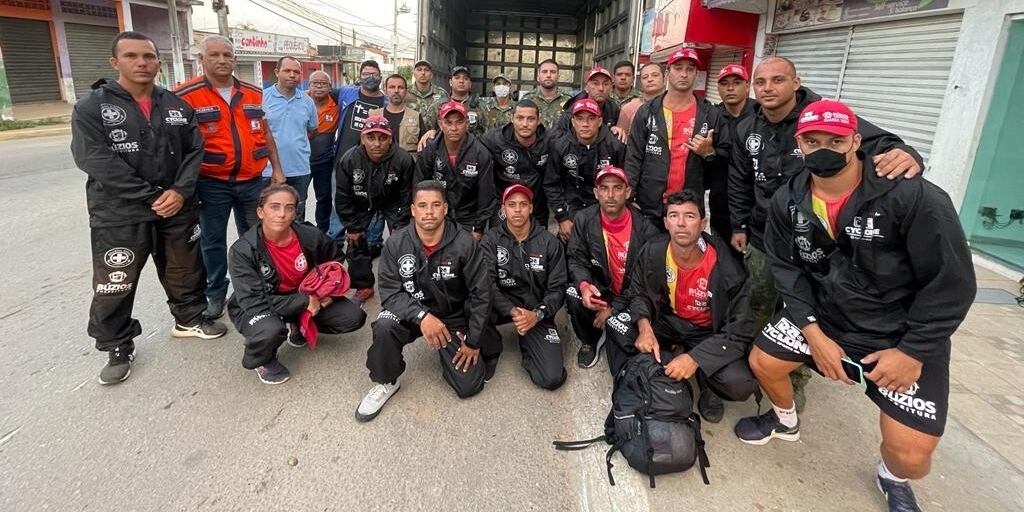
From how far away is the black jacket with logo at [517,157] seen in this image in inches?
175

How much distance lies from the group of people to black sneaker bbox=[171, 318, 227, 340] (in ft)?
0.05

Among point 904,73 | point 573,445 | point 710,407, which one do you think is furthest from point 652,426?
point 904,73

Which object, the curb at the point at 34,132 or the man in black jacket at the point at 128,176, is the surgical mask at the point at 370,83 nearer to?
the man in black jacket at the point at 128,176

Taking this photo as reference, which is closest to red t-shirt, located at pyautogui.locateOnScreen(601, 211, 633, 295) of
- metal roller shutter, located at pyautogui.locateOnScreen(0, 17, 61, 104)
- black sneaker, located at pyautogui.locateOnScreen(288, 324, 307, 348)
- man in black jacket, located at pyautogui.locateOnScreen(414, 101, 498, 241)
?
man in black jacket, located at pyautogui.locateOnScreen(414, 101, 498, 241)

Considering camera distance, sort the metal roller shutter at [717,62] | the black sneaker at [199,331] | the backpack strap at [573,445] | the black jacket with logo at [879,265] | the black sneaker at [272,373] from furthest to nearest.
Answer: the metal roller shutter at [717,62] < the black sneaker at [199,331] < the black sneaker at [272,373] < the backpack strap at [573,445] < the black jacket with logo at [879,265]

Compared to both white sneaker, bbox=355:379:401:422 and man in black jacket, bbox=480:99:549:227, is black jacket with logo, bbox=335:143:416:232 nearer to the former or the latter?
man in black jacket, bbox=480:99:549:227

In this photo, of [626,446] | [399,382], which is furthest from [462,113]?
[626,446]

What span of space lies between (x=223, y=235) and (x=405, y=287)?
159 centimetres

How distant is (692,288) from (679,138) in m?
1.18

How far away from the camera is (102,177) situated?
2.88 metres

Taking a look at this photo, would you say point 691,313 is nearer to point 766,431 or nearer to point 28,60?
point 766,431

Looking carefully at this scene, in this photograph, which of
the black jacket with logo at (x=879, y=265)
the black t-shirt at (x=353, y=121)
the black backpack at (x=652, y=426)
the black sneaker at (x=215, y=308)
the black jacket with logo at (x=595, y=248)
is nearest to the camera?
the black jacket with logo at (x=879, y=265)

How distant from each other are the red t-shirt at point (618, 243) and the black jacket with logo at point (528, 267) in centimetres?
30

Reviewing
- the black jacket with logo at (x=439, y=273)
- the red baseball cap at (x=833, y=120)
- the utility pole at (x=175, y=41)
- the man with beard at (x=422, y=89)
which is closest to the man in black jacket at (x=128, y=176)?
the black jacket with logo at (x=439, y=273)
